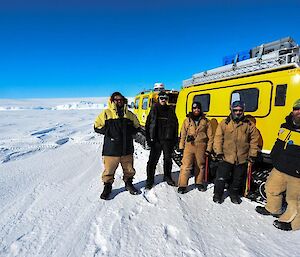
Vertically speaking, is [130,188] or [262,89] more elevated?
[262,89]

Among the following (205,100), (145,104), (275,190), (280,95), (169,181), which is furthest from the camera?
(145,104)

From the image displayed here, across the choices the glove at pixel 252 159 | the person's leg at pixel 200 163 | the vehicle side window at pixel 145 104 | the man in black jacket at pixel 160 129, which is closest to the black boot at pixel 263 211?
the glove at pixel 252 159

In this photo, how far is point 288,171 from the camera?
3.11 metres

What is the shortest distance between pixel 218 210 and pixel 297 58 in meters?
2.85

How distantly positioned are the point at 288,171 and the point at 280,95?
1299 millimetres

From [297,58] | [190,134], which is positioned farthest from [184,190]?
[297,58]

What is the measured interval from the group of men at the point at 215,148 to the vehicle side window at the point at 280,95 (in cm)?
54

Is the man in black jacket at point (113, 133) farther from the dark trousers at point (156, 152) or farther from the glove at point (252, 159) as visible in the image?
the glove at point (252, 159)

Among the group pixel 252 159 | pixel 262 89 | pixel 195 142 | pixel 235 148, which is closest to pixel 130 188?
pixel 195 142

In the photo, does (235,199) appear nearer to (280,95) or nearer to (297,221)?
(297,221)

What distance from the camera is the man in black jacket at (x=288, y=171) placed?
304 centimetres

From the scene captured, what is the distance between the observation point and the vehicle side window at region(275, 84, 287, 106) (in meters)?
3.60

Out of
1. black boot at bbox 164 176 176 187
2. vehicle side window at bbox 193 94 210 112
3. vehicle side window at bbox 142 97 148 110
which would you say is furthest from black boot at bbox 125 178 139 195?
vehicle side window at bbox 142 97 148 110

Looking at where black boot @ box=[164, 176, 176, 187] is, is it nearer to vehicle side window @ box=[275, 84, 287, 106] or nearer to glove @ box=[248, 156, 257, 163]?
glove @ box=[248, 156, 257, 163]
